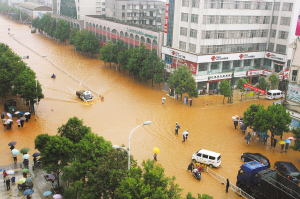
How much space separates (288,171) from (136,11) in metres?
72.5

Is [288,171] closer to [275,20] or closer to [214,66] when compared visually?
[214,66]

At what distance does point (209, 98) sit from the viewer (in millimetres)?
46031

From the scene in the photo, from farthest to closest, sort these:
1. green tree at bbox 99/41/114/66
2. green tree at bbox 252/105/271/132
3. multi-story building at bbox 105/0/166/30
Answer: multi-story building at bbox 105/0/166/30, green tree at bbox 99/41/114/66, green tree at bbox 252/105/271/132

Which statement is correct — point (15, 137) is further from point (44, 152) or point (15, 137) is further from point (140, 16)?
point (140, 16)

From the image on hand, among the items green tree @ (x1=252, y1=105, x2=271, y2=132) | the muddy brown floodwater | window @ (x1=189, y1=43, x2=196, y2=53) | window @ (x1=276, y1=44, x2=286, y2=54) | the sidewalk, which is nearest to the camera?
the sidewalk

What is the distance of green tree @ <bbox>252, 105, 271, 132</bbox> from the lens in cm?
2972

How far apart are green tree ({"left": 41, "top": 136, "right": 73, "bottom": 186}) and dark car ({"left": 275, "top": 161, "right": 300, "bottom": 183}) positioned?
17.1 m

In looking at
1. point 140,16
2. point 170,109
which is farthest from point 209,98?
point 140,16

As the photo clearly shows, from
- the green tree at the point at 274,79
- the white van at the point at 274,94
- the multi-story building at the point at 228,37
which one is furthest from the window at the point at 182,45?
the white van at the point at 274,94

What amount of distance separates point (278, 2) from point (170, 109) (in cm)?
2795

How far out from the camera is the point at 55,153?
70.7ft

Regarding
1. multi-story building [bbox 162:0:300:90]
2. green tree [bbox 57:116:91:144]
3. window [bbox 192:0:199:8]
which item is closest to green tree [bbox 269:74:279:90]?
multi-story building [bbox 162:0:300:90]

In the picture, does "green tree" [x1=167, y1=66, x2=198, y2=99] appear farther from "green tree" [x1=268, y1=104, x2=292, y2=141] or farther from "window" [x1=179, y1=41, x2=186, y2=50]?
"green tree" [x1=268, y1=104, x2=292, y2=141]

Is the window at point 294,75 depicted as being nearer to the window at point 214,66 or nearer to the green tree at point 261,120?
the green tree at point 261,120
